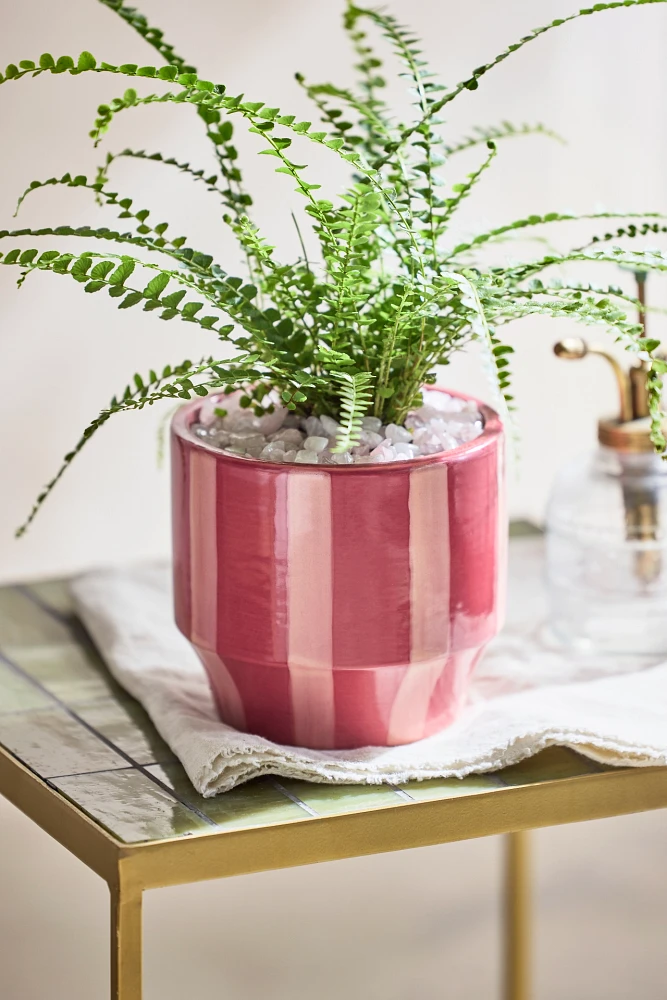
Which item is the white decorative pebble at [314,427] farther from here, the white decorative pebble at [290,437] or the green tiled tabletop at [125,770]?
the green tiled tabletop at [125,770]

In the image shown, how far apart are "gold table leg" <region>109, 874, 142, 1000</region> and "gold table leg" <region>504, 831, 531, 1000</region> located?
55 centimetres

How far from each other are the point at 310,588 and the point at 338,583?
0.05ft

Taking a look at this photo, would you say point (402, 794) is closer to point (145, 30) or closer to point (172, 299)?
point (172, 299)

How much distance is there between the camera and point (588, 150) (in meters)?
1.19

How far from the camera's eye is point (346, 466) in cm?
62

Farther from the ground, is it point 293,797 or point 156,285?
point 156,285

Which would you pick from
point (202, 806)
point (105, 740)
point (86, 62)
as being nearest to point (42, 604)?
point (105, 740)

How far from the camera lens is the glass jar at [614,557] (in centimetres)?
82

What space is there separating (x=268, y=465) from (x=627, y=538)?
1.00 feet

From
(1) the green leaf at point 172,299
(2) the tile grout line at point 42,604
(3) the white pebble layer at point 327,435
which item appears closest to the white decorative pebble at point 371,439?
(3) the white pebble layer at point 327,435

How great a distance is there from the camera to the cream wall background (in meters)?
1.01

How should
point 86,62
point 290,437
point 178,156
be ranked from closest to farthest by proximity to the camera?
point 86,62, point 290,437, point 178,156

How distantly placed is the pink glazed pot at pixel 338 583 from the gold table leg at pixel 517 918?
17.0 inches

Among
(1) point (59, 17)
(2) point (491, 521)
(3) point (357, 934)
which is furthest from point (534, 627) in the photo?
(1) point (59, 17)
